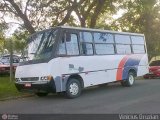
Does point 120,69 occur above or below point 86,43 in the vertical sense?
below

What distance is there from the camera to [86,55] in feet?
56.9

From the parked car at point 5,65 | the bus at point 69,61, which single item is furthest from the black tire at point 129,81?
the parked car at point 5,65

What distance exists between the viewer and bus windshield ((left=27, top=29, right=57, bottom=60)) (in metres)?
15.9

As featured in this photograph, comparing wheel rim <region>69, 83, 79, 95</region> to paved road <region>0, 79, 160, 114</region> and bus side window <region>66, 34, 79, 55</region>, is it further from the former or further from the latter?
bus side window <region>66, 34, 79, 55</region>

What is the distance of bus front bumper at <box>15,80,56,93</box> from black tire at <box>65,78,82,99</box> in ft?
2.75

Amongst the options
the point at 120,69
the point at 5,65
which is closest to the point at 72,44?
the point at 120,69

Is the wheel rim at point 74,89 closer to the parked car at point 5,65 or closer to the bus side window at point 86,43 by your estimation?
the bus side window at point 86,43

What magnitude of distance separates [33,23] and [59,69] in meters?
7.91

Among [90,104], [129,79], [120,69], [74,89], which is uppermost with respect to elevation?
[120,69]

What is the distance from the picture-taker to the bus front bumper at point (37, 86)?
15117 millimetres

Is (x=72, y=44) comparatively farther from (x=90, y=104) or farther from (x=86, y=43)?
(x=90, y=104)

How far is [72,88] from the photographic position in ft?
52.9

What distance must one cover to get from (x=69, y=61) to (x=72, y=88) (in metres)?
1.16

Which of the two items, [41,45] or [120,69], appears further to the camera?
[120,69]
